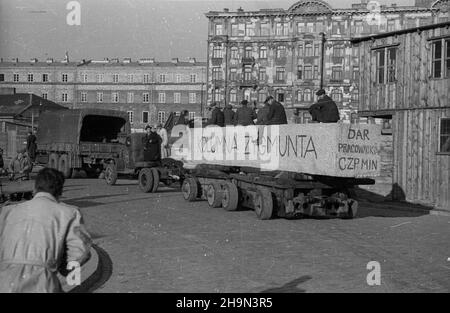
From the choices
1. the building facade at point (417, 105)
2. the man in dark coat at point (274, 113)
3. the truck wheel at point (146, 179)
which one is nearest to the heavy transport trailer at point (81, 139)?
the truck wheel at point (146, 179)

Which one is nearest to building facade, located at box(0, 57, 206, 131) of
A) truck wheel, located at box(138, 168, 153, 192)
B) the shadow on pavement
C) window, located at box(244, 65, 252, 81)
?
window, located at box(244, 65, 252, 81)

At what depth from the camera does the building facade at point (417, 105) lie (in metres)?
21.8

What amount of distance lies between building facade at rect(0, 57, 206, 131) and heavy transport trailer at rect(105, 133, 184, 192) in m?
90.0

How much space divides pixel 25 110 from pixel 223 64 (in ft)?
122

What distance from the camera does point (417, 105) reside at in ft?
75.0

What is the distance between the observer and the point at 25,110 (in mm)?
66062

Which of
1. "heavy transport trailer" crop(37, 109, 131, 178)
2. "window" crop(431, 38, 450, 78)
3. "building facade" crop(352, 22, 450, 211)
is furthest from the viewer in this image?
"heavy transport trailer" crop(37, 109, 131, 178)

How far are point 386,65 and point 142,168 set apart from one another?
1005 centimetres

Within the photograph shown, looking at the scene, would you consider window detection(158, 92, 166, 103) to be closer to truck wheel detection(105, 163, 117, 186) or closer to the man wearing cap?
truck wheel detection(105, 163, 117, 186)

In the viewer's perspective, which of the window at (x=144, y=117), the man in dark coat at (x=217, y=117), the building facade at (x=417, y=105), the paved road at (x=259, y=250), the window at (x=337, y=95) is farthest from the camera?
the window at (x=144, y=117)

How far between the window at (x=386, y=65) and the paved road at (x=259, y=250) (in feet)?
22.8

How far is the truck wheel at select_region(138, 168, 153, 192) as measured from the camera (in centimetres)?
2397

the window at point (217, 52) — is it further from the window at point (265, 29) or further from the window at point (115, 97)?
the window at point (115, 97)
